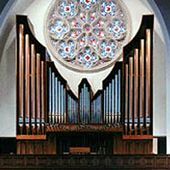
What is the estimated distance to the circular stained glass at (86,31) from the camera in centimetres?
1480

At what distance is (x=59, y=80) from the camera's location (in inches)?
519

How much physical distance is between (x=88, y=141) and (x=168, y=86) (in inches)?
144

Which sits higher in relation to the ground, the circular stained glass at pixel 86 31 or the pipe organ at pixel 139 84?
the circular stained glass at pixel 86 31

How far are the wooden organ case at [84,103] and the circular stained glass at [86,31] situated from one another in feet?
5.50

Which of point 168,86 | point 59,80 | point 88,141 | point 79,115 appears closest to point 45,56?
point 59,80

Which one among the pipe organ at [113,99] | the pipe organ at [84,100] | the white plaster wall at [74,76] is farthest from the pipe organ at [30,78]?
the pipe organ at [113,99]

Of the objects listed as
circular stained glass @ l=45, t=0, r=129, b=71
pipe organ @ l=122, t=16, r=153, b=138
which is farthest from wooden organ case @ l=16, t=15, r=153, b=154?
circular stained glass @ l=45, t=0, r=129, b=71

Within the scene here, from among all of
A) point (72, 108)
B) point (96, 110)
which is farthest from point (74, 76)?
point (96, 110)

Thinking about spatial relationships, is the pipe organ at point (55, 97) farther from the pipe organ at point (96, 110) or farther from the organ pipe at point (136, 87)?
the organ pipe at point (136, 87)

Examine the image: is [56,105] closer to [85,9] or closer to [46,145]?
[46,145]

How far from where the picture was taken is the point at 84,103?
13.2 metres

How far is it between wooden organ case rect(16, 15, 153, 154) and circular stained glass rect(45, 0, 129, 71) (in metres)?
1.68

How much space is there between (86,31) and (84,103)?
285cm

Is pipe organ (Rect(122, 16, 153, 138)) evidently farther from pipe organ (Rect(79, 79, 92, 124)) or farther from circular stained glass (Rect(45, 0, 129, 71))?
circular stained glass (Rect(45, 0, 129, 71))
